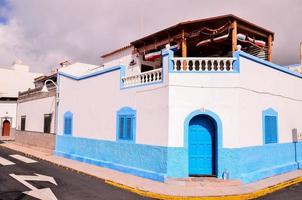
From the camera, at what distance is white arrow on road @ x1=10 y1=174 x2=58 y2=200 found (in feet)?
26.6

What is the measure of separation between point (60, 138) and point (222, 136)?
1082 centimetres

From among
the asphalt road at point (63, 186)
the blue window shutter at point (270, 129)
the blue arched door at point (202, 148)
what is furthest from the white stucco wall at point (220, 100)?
the asphalt road at point (63, 186)

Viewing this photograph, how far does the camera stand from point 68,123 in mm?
16266

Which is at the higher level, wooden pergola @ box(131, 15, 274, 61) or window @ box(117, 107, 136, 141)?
wooden pergola @ box(131, 15, 274, 61)

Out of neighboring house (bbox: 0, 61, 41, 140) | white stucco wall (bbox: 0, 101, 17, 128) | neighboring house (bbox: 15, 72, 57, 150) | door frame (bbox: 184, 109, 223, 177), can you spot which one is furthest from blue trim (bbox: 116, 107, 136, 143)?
white stucco wall (bbox: 0, 101, 17, 128)

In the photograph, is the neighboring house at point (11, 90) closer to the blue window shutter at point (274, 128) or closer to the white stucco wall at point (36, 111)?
the white stucco wall at point (36, 111)

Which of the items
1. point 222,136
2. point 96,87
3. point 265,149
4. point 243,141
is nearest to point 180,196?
point 222,136

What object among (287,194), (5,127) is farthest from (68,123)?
(5,127)

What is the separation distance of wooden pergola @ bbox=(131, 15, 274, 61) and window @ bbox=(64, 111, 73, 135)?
233 inches

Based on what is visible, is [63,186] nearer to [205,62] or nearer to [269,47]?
[205,62]

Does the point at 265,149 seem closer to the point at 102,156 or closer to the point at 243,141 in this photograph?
the point at 243,141

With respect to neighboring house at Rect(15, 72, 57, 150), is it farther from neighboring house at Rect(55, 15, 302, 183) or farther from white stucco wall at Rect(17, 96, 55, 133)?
neighboring house at Rect(55, 15, 302, 183)

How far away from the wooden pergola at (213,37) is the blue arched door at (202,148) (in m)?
3.93

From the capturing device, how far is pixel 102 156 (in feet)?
43.2
